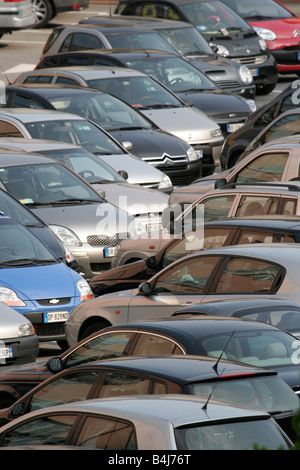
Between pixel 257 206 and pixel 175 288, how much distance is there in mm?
1889

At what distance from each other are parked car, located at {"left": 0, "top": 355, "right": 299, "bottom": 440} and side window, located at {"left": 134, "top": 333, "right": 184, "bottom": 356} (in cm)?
78

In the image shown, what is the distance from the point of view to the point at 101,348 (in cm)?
786

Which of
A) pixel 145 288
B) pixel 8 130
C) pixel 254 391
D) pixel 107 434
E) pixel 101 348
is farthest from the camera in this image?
pixel 8 130

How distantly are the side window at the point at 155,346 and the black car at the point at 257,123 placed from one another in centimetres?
942

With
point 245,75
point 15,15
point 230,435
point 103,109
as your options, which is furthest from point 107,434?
point 15,15

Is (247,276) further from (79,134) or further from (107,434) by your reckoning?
(79,134)

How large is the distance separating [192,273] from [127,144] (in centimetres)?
701

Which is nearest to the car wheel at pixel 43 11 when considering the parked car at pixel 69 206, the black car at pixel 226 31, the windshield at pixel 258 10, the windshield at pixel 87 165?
the black car at pixel 226 31

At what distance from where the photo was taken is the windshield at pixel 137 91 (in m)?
19.1

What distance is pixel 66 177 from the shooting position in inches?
569

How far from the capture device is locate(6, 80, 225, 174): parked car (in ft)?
58.1

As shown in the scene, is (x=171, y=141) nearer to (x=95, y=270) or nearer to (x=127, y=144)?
(x=127, y=144)

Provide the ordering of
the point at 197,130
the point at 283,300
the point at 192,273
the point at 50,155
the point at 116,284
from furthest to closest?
the point at 197,130 < the point at 50,155 < the point at 116,284 < the point at 192,273 < the point at 283,300
